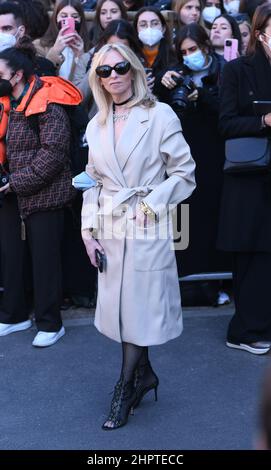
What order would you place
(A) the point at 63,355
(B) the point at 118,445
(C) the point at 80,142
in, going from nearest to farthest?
(B) the point at 118,445 → (A) the point at 63,355 → (C) the point at 80,142

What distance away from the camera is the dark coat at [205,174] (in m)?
5.43

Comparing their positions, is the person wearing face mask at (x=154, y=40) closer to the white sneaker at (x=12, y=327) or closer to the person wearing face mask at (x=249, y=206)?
the person wearing face mask at (x=249, y=206)

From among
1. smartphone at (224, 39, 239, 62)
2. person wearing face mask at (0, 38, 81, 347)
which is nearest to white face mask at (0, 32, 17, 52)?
person wearing face mask at (0, 38, 81, 347)

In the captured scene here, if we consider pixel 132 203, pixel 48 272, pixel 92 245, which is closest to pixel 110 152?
pixel 132 203

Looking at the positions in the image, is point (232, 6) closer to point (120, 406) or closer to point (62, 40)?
point (62, 40)

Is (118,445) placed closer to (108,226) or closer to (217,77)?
(108,226)

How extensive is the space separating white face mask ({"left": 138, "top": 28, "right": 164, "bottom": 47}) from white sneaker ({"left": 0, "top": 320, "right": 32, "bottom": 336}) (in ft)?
7.28

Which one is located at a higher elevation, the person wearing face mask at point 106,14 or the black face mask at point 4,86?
the person wearing face mask at point 106,14

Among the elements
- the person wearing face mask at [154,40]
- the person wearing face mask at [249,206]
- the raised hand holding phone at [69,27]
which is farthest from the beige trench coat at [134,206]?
the raised hand holding phone at [69,27]

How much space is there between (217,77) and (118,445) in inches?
110

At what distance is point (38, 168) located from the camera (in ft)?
16.0

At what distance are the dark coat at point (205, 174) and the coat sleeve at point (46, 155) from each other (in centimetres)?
85

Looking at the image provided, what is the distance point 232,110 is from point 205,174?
3.08 feet

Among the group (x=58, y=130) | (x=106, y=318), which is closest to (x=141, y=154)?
(x=106, y=318)
